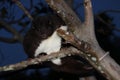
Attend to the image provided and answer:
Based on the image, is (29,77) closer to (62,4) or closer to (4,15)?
(4,15)

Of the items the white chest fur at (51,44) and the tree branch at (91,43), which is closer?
the tree branch at (91,43)

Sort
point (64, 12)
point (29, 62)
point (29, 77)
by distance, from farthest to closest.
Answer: point (29, 77) → point (29, 62) → point (64, 12)

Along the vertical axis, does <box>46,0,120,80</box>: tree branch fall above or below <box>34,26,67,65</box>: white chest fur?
below

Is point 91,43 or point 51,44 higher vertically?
point 51,44

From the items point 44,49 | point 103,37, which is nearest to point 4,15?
point 103,37

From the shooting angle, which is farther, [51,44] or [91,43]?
[51,44]

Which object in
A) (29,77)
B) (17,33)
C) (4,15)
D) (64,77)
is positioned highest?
(4,15)

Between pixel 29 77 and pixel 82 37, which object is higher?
pixel 29 77

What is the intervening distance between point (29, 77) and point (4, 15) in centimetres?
43

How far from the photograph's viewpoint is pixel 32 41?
0.90 metres

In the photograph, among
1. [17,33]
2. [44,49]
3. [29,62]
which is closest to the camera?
[29,62]

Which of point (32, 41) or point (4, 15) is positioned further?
point (4, 15)

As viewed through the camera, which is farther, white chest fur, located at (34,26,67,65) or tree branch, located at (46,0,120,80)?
white chest fur, located at (34,26,67,65)

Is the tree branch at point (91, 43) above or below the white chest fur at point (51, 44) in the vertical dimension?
below
